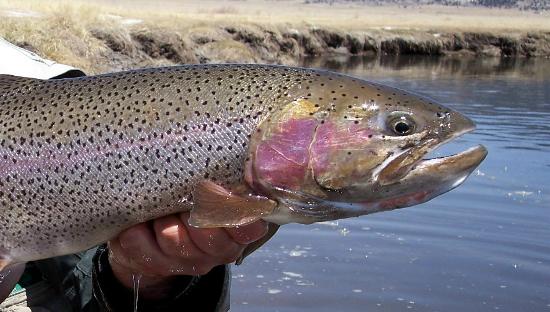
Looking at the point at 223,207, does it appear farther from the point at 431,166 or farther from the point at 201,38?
the point at 201,38

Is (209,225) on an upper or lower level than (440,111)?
lower

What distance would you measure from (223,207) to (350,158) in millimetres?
363

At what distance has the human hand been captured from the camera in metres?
2.42

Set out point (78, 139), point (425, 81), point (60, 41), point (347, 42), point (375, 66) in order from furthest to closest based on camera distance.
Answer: point (347, 42), point (375, 66), point (425, 81), point (60, 41), point (78, 139)

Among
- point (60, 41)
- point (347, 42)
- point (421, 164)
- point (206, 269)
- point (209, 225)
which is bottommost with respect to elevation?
point (347, 42)

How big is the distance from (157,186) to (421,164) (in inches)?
27.9

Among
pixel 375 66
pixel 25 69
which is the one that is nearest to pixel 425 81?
pixel 375 66

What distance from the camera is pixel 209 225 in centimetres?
228

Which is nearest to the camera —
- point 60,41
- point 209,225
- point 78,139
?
point 209,225

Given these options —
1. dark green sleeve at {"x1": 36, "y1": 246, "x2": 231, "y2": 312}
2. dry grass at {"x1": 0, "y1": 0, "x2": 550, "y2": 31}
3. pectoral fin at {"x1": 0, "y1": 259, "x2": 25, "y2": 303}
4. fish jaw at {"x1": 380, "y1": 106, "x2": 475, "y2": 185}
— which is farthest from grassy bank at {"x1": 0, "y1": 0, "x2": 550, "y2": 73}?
fish jaw at {"x1": 380, "y1": 106, "x2": 475, "y2": 185}

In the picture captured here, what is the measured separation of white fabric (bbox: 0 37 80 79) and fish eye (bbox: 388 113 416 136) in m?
1.56

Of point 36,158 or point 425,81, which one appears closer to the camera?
point 36,158

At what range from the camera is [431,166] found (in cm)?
227

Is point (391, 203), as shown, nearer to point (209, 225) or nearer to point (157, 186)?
point (209, 225)
